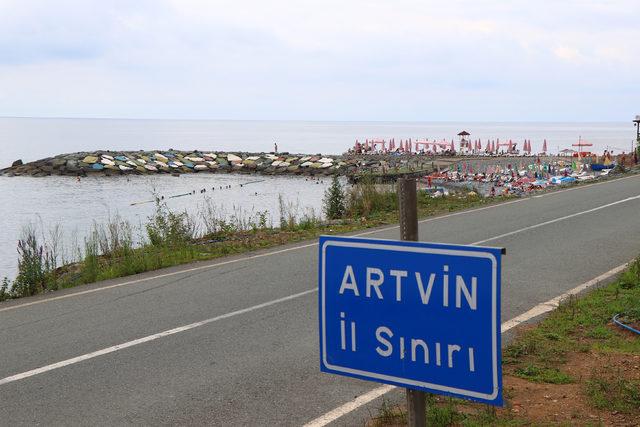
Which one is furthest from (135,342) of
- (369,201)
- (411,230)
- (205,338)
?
(369,201)

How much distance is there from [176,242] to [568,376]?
33.8ft

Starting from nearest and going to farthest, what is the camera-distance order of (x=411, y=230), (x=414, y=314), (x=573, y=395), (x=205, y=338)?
(x=414, y=314), (x=411, y=230), (x=573, y=395), (x=205, y=338)

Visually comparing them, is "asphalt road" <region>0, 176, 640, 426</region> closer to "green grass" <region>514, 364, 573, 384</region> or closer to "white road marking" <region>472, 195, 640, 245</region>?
"white road marking" <region>472, 195, 640, 245</region>

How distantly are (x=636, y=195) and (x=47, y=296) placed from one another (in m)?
18.6

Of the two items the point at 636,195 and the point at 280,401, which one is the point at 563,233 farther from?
the point at 280,401

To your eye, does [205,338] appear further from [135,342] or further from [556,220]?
[556,220]

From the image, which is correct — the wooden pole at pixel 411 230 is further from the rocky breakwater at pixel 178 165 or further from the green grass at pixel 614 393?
the rocky breakwater at pixel 178 165

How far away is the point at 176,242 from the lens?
582 inches

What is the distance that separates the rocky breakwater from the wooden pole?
53074mm

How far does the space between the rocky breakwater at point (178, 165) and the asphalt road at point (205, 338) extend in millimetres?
44849

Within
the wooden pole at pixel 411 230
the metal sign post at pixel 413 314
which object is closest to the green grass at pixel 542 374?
the wooden pole at pixel 411 230

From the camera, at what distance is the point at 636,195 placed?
2212cm

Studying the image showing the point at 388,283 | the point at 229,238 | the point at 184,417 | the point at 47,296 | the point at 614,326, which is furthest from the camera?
the point at 229,238

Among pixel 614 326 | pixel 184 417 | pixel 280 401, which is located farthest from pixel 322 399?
pixel 614 326
